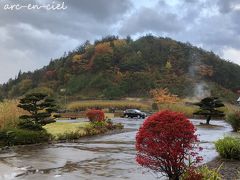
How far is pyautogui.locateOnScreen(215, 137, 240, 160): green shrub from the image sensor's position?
15.8 metres

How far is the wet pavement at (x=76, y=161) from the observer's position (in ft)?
45.4

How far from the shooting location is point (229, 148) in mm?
16031

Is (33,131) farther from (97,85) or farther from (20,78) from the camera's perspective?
(20,78)

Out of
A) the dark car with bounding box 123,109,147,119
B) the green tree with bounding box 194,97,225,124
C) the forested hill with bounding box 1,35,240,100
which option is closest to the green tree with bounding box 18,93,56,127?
the green tree with bounding box 194,97,225,124

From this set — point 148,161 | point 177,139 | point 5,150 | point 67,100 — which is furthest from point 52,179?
point 67,100

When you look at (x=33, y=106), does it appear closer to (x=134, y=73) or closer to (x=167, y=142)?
(x=167, y=142)

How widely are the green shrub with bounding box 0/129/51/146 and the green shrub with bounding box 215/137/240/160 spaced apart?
32.7 ft

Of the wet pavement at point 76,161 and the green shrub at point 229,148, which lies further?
the green shrub at point 229,148

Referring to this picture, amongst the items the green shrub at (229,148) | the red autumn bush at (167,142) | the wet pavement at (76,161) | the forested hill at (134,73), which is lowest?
the wet pavement at (76,161)

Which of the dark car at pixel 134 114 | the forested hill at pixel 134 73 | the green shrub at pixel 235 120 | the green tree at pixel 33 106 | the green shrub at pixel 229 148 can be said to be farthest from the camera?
the forested hill at pixel 134 73

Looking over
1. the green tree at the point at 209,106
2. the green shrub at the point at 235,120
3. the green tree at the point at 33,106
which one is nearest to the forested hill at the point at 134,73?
the green tree at the point at 209,106

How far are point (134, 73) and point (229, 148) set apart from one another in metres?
82.4

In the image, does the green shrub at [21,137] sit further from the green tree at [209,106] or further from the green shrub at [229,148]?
the green tree at [209,106]

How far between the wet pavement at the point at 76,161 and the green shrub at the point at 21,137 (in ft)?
2.46
